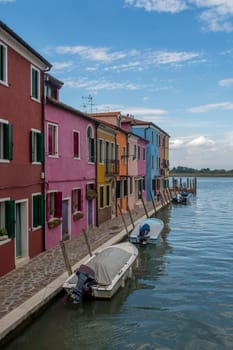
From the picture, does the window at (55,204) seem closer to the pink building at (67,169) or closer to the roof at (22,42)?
the pink building at (67,169)

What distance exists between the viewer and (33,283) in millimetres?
11672

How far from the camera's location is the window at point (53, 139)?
17.0m

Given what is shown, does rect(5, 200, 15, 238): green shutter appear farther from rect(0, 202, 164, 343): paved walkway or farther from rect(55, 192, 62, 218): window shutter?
rect(55, 192, 62, 218): window shutter

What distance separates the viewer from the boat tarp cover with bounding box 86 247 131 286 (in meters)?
11.8

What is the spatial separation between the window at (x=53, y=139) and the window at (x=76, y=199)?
322cm

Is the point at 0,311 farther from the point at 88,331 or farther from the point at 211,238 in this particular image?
the point at 211,238

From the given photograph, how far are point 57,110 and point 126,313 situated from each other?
9367 millimetres

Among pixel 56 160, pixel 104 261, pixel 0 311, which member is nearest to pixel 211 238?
pixel 56 160

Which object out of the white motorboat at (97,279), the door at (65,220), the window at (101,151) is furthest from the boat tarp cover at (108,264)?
the window at (101,151)

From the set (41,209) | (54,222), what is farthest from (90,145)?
(41,209)

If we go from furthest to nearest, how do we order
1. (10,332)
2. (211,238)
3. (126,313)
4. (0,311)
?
(211,238)
(126,313)
(0,311)
(10,332)

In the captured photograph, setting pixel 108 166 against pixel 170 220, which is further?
pixel 170 220

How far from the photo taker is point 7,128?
12.6 meters

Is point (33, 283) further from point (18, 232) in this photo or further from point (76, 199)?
point (76, 199)
